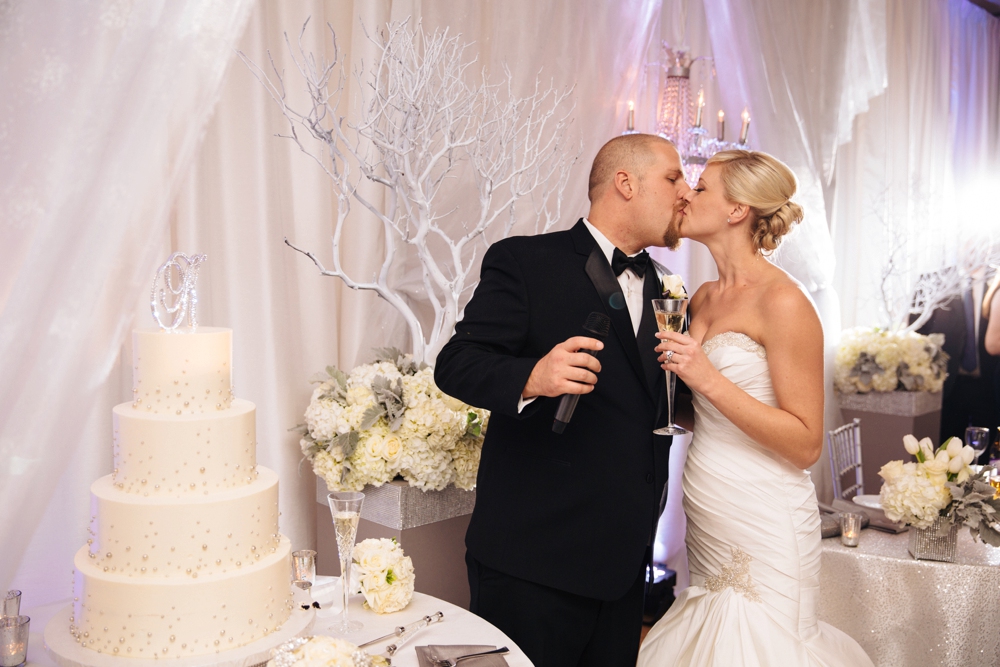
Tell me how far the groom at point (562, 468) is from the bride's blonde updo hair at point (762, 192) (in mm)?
547

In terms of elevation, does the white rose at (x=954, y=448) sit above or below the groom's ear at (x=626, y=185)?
below

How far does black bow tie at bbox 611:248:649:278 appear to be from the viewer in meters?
2.42

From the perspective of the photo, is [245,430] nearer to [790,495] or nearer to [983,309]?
[790,495]

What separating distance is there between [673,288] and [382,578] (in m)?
1.07

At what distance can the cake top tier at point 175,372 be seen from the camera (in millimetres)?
1754

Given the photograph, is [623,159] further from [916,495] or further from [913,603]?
[913,603]

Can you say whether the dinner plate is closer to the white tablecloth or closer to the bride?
the bride

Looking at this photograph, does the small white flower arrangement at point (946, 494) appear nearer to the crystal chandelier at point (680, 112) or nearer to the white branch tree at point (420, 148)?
the white branch tree at point (420, 148)

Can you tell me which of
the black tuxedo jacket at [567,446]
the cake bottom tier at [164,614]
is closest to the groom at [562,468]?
the black tuxedo jacket at [567,446]

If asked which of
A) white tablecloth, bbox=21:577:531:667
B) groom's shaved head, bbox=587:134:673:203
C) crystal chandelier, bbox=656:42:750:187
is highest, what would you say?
crystal chandelier, bbox=656:42:750:187

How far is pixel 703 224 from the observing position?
266cm

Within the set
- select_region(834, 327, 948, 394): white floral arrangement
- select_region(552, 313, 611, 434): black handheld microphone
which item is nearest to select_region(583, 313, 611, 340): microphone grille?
select_region(552, 313, 611, 434): black handheld microphone

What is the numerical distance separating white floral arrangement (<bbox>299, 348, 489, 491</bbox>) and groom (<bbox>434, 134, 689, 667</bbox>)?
55cm

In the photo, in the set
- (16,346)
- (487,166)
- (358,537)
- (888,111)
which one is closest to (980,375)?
(888,111)
